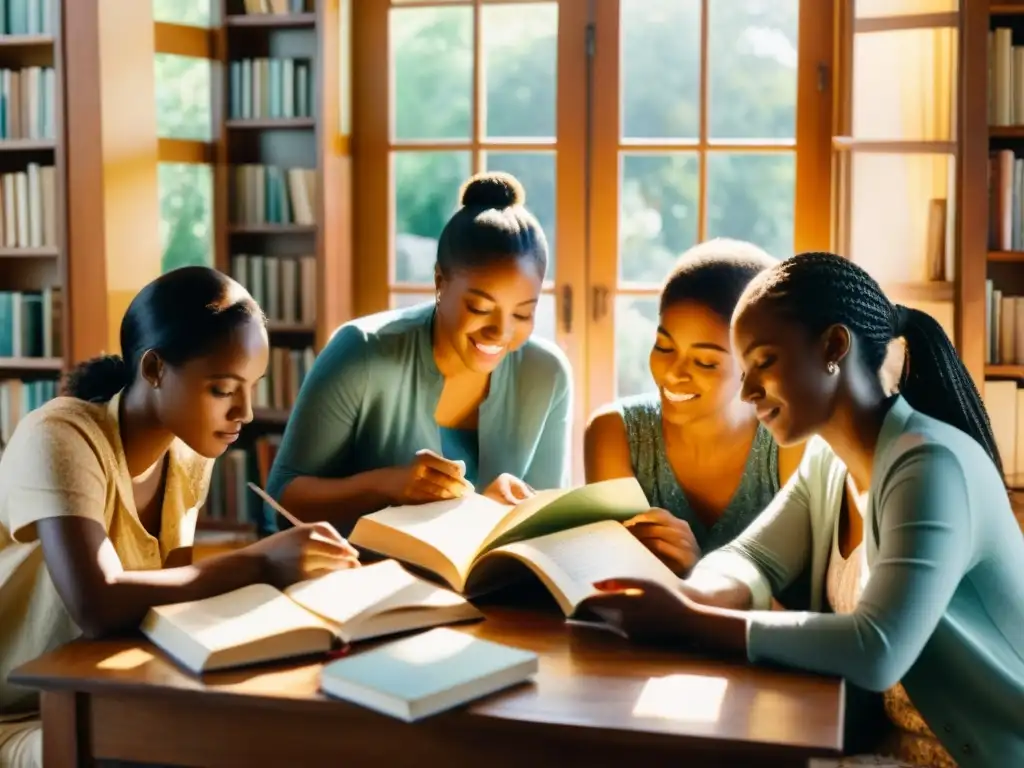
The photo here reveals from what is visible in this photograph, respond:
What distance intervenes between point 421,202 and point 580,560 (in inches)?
113

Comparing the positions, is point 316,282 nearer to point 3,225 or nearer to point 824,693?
point 3,225

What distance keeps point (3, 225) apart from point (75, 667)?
3135 millimetres

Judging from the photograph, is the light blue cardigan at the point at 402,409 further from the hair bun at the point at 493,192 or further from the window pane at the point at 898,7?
the window pane at the point at 898,7

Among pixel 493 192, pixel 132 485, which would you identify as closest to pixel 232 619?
pixel 132 485

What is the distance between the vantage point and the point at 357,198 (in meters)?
4.33

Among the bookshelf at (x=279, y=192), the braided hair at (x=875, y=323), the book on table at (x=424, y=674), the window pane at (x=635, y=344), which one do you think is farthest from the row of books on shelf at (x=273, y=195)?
the book on table at (x=424, y=674)

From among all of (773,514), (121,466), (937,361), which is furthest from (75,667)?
(937,361)

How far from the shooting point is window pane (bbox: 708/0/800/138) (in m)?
3.93

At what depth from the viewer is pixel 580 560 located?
62.1 inches

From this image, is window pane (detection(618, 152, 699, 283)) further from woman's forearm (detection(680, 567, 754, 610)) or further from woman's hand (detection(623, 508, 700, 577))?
woman's forearm (detection(680, 567, 754, 610))

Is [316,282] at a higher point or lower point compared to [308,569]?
higher

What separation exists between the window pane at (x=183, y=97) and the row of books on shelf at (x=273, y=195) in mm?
201

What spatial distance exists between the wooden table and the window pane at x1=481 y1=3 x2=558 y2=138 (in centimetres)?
297

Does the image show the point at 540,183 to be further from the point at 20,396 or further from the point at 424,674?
the point at 424,674
